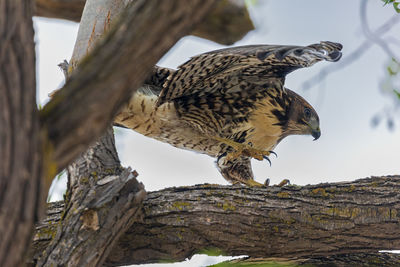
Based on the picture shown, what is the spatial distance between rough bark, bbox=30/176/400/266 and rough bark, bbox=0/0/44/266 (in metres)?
1.63

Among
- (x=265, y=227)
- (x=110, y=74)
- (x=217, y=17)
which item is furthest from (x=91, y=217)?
(x=217, y=17)

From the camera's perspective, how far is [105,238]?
255 cm

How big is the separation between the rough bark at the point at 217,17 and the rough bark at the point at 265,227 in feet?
10.5

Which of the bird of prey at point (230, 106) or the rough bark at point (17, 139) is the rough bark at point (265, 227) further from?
the rough bark at point (17, 139)

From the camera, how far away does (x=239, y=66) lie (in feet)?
11.5

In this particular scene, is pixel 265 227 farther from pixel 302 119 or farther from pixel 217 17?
pixel 217 17

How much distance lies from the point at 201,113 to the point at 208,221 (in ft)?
4.32

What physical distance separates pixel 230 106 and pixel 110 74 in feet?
9.13

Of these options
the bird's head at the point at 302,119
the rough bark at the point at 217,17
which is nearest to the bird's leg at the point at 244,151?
the bird's head at the point at 302,119

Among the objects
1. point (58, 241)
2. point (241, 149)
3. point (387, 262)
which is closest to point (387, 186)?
point (387, 262)

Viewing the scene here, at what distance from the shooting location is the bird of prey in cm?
336

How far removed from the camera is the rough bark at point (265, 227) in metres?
2.83

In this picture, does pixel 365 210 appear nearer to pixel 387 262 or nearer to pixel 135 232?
pixel 387 262

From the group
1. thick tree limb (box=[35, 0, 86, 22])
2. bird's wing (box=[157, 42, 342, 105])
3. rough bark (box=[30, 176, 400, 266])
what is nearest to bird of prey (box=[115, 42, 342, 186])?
bird's wing (box=[157, 42, 342, 105])
